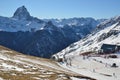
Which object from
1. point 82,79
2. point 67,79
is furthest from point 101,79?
point 67,79

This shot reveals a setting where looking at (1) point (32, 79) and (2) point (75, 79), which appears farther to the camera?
(2) point (75, 79)

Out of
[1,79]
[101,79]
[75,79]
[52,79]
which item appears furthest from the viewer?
[101,79]

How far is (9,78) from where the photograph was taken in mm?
40562

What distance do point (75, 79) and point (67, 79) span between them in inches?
105

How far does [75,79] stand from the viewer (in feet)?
164

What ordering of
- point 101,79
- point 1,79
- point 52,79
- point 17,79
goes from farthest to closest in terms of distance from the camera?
1. point 101,79
2. point 52,79
3. point 17,79
4. point 1,79

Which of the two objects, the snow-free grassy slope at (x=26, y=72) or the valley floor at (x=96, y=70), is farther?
the valley floor at (x=96, y=70)

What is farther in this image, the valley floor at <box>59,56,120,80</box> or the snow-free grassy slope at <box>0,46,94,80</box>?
the valley floor at <box>59,56,120,80</box>

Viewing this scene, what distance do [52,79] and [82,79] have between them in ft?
27.0

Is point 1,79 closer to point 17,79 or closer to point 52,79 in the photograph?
point 17,79

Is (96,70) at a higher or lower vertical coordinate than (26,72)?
lower

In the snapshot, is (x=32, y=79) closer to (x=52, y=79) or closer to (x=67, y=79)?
(x=52, y=79)

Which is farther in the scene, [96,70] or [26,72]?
[96,70]

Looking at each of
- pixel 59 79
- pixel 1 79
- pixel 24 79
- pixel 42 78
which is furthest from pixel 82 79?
pixel 1 79
